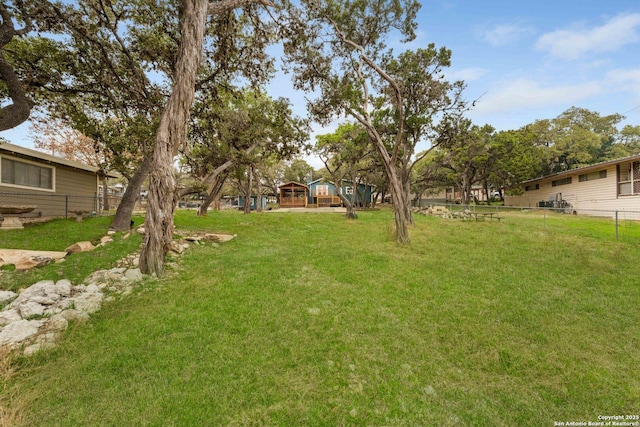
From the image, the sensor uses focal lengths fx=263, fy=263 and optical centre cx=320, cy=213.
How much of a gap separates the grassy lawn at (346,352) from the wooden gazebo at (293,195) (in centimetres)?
2632

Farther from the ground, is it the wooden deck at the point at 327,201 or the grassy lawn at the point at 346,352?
the wooden deck at the point at 327,201

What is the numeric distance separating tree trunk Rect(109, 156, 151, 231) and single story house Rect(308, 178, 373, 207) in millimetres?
22765

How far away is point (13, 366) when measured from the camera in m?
2.50

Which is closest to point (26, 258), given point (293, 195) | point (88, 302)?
point (88, 302)

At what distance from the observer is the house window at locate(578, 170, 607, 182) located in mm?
17656

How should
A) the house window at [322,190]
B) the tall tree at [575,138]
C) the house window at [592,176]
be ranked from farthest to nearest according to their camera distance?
the house window at [322,190]
the tall tree at [575,138]
the house window at [592,176]

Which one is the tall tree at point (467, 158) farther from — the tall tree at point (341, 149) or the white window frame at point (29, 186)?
the white window frame at point (29, 186)

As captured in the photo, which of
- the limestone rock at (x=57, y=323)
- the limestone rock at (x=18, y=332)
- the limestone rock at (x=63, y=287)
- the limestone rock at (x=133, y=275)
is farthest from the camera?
the limestone rock at (x=133, y=275)

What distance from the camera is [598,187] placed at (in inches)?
706

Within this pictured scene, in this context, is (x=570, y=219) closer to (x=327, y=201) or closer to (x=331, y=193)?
(x=327, y=201)

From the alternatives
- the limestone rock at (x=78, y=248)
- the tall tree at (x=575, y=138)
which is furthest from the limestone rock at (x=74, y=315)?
the tall tree at (x=575, y=138)

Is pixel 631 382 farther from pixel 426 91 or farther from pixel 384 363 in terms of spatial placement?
pixel 426 91

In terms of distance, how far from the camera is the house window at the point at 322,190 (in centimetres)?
3219

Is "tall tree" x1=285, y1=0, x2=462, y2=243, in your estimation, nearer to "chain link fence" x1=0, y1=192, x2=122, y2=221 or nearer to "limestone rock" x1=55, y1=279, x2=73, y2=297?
"limestone rock" x1=55, y1=279, x2=73, y2=297
